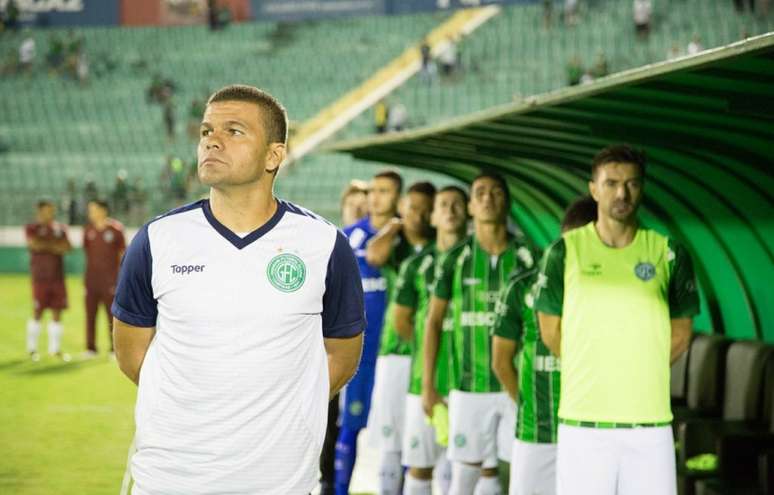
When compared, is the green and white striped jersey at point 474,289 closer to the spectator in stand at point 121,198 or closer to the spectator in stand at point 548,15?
the spectator in stand at point 121,198

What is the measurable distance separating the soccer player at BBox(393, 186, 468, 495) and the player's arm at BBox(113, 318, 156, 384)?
151 inches

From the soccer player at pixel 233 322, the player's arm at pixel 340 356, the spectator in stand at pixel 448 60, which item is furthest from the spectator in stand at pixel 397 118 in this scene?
the soccer player at pixel 233 322

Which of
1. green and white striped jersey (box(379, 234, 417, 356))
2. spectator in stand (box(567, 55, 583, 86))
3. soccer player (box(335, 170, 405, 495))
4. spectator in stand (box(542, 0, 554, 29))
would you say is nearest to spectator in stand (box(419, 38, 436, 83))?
spectator in stand (box(542, 0, 554, 29))

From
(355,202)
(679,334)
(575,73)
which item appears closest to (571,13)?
(575,73)

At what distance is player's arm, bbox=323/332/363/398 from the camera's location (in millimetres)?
3619

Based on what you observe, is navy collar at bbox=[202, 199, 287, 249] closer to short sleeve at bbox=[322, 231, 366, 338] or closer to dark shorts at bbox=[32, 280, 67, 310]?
short sleeve at bbox=[322, 231, 366, 338]

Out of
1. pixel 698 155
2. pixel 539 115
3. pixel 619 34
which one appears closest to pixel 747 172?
pixel 698 155

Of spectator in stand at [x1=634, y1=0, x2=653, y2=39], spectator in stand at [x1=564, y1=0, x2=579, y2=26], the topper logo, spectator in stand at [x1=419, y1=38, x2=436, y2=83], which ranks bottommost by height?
the topper logo

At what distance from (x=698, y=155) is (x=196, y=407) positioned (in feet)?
15.1

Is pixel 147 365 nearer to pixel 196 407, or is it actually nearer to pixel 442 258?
pixel 196 407

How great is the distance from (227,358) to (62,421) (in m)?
8.90

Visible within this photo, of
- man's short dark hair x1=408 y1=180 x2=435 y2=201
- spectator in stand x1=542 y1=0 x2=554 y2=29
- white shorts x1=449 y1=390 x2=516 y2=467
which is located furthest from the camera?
spectator in stand x1=542 y1=0 x2=554 y2=29

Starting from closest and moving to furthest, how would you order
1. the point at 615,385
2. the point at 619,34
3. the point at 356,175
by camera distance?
the point at 615,385
the point at 356,175
the point at 619,34

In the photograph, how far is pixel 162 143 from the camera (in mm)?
41969
